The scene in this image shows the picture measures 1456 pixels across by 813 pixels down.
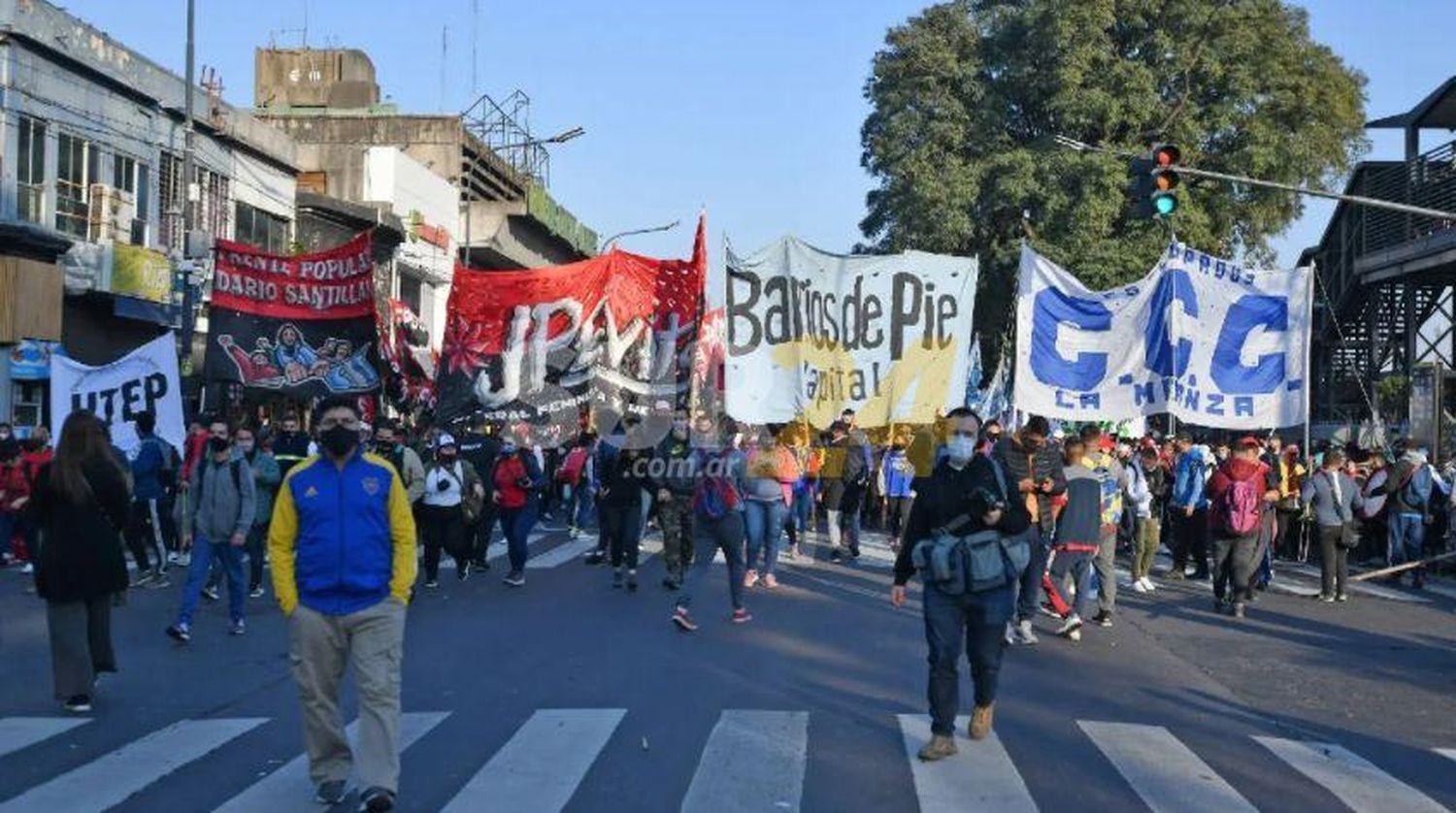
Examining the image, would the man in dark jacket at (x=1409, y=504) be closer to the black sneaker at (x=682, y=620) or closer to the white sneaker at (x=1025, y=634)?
the white sneaker at (x=1025, y=634)

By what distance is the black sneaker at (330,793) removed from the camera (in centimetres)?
652

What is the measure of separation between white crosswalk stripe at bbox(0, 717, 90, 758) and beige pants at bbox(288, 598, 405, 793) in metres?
2.13

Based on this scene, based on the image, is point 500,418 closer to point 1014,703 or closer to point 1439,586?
point 1014,703

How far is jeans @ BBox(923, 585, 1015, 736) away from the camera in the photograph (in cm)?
763

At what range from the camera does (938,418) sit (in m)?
14.1

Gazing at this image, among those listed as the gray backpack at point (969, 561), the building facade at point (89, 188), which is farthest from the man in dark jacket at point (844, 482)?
the building facade at point (89, 188)

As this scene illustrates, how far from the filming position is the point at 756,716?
8.49m

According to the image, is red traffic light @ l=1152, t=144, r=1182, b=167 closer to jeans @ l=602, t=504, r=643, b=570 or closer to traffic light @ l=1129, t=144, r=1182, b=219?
traffic light @ l=1129, t=144, r=1182, b=219

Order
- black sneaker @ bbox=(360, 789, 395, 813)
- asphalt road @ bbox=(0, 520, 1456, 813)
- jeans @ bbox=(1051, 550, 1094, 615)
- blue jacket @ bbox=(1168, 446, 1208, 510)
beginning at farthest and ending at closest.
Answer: blue jacket @ bbox=(1168, 446, 1208, 510) → jeans @ bbox=(1051, 550, 1094, 615) → asphalt road @ bbox=(0, 520, 1456, 813) → black sneaker @ bbox=(360, 789, 395, 813)

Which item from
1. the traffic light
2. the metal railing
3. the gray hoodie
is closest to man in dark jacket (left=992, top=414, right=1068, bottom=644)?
the gray hoodie

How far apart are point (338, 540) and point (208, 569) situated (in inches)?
229

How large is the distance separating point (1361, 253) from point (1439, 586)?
54.7 feet

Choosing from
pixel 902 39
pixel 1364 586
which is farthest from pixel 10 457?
pixel 902 39

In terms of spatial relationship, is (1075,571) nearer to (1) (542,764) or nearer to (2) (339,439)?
(1) (542,764)
